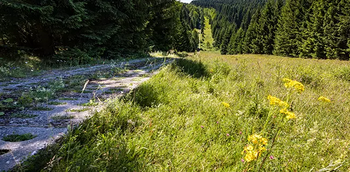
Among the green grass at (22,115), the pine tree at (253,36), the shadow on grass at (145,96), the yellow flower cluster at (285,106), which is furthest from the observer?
the pine tree at (253,36)

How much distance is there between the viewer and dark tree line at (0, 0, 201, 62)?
5680 millimetres

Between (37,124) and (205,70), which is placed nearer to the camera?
(37,124)

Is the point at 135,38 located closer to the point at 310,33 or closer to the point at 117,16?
the point at 117,16

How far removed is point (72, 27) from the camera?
652 centimetres

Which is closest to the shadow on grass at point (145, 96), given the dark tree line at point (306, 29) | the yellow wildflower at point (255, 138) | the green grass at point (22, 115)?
the green grass at point (22, 115)

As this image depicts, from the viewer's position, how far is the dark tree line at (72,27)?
568 centimetres

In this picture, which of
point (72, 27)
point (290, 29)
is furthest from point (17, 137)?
point (290, 29)

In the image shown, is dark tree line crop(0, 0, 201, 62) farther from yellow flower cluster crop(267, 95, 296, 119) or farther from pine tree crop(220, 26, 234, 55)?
pine tree crop(220, 26, 234, 55)

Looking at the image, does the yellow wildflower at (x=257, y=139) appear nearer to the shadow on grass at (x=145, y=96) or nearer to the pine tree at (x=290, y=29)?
the shadow on grass at (x=145, y=96)

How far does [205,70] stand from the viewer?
625 centimetres

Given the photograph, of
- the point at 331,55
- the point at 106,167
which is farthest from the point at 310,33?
the point at 106,167

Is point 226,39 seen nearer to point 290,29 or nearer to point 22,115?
point 290,29

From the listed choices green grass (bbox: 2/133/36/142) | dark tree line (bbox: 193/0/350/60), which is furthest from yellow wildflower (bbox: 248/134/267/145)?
dark tree line (bbox: 193/0/350/60)

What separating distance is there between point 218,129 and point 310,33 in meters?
34.1
